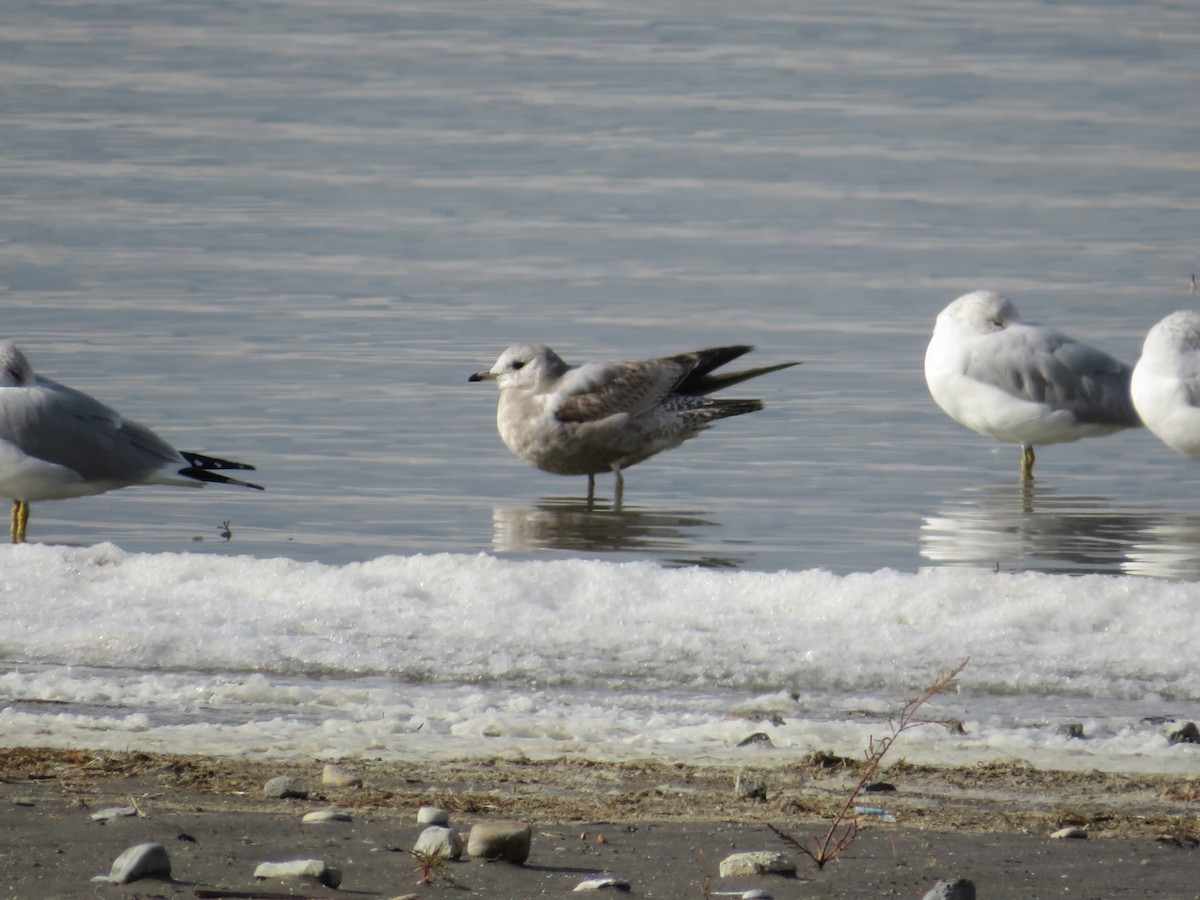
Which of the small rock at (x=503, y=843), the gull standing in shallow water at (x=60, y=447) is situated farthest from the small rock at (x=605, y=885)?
the gull standing in shallow water at (x=60, y=447)

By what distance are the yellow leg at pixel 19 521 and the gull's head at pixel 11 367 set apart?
548 mm

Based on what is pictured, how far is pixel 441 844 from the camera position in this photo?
4.11 metres

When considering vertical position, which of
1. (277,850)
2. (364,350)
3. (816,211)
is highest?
(816,211)

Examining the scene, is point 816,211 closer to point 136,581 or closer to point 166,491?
point 166,491

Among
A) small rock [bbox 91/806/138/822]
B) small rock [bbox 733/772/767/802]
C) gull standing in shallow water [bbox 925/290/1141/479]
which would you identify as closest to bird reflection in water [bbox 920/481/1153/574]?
gull standing in shallow water [bbox 925/290/1141/479]

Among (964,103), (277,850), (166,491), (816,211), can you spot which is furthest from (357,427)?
(964,103)

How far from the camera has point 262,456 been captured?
474 inches

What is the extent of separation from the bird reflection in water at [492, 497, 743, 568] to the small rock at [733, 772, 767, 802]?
4.41m

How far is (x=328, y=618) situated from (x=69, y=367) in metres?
8.35

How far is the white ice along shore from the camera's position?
212 inches

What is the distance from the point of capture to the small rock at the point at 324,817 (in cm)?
435

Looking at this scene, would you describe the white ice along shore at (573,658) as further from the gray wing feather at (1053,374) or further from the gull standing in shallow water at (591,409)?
the gray wing feather at (1053,374)

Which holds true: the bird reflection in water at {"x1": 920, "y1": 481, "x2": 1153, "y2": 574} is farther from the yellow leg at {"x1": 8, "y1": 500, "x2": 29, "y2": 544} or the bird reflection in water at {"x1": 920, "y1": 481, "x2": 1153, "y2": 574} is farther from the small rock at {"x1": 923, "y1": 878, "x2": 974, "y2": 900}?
the small rock at {"x1": 923, "y1": 878, "x2": 974, "y2": 900}

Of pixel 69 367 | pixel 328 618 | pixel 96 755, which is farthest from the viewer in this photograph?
pixel 69 367
